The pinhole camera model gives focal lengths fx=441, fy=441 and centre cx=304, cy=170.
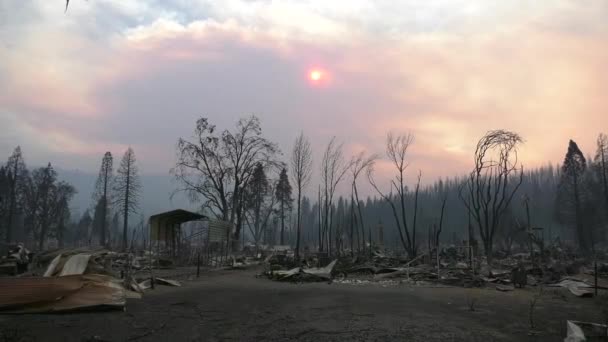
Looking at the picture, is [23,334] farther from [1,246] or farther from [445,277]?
[1,246]

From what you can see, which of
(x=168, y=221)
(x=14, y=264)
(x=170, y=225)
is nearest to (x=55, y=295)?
(x=14, y=264)

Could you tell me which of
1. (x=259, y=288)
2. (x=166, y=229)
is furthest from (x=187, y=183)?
(x=259, y=288)

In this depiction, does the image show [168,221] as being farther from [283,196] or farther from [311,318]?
[283,196]

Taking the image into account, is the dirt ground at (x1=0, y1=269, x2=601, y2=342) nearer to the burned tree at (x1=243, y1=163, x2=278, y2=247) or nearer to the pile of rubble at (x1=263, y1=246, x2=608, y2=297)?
the pile of rubble at (x1=263, y1=246, x2=608, y2=297)

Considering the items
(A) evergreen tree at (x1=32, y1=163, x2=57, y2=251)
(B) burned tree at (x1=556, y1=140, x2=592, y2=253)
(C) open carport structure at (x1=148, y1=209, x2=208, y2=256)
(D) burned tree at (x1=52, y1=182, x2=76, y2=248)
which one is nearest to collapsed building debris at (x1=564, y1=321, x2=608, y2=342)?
(C) open carport structure at (x1=148, y1=209, x2=208, y2=256)

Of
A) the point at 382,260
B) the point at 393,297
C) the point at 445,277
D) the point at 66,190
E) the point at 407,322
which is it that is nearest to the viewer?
the point at 407,322

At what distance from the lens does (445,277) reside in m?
15.3

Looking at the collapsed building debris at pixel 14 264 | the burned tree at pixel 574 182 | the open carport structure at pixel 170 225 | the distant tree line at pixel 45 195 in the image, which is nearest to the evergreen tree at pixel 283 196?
the distant tree line at pixel 45 195

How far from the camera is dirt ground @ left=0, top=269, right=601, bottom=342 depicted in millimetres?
6859

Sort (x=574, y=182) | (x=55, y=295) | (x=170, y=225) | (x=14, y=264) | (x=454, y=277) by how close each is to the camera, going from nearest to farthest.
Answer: (x=55, y=295)
(x=454, y=277)
(x=14, y=264)
(x=170, y=225)
(x=574, y=182)

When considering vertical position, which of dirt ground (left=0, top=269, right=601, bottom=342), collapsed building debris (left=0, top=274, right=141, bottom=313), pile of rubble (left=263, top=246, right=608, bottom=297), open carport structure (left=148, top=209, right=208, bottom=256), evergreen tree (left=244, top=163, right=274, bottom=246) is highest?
evergreen tree (left=244, top=163, right=274, bottom=246)

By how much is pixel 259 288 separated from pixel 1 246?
20.2 meters

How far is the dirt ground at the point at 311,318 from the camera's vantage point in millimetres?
6859

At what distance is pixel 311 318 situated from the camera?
8.21 metres
